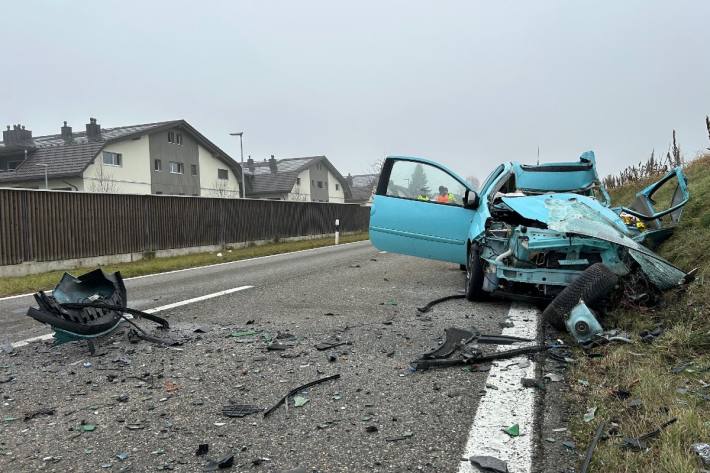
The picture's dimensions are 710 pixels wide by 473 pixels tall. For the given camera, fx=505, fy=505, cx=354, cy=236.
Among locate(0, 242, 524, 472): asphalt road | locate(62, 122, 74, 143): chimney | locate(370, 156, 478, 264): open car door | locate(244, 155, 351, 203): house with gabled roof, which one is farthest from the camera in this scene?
locate(244, 155, 351, 203): house with gabled roof

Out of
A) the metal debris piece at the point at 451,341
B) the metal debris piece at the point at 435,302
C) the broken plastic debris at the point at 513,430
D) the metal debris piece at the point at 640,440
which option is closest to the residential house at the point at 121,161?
the metal debris piece at the point at 435,302

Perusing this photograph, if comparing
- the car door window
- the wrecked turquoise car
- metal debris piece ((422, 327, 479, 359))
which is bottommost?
metal debris piece ((422, 327, 479, 359))

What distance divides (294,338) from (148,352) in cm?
124

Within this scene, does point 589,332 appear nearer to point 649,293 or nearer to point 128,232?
point 649,293

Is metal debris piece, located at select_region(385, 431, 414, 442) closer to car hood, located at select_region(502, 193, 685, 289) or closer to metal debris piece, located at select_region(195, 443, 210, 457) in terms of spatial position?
metal debris piece, located at select_region(195, 443, 210, 457)

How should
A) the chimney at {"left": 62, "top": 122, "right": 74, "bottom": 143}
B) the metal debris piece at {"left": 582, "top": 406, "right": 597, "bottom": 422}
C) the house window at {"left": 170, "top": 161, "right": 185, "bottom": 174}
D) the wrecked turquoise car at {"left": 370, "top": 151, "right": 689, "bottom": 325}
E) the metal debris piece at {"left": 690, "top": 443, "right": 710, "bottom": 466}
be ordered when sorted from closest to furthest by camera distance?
1. the metal debris piece at {"left": 690, "top": 443, "right": 710, "bottom": 466}
2. the metal debris piece at {"left": 582, "top": 406, "right": 597, "bottom": 422}
3. the wrecked turquoise car at {"left": 370, "top": 151, "right": 689, "bottom": 325}
4. the house window at {"left": 170, "top": 161, "right": 185, "bottom": 174}
5. the chimney at {"left": 62, "top": 122, "right": 74, "bottom": 143}

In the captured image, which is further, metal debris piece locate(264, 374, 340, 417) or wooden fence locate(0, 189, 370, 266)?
wooden fence locate(0, 189, 370, 266)

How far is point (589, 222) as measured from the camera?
4918 mm

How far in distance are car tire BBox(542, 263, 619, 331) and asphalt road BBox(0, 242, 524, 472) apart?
633 millimetres

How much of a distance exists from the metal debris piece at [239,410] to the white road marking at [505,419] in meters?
1.26

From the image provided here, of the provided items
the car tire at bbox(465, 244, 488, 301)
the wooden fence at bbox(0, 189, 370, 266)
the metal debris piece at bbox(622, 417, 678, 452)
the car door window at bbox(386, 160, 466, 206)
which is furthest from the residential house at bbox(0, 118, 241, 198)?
the metal debris piece at bbox(622, 417, 678, 452)

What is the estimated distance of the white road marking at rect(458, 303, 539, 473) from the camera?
2389mm

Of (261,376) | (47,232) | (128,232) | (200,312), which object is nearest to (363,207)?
(128,232)

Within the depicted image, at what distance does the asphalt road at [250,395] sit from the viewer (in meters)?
2.48
